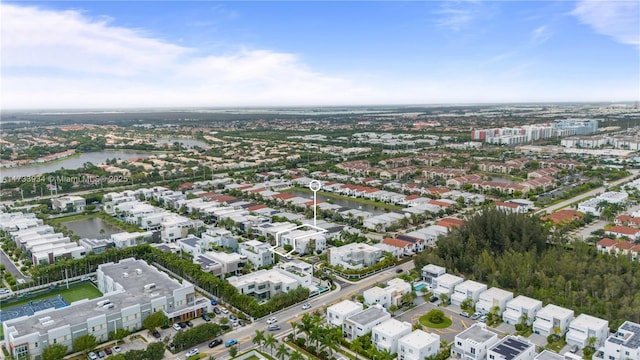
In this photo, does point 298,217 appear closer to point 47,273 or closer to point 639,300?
point 47,273

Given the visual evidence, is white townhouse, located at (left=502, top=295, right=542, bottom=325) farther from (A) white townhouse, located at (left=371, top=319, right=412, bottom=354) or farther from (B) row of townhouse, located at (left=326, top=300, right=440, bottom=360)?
(A) white townhouse, located at (left=371, top=319, right=412, bottom=354)

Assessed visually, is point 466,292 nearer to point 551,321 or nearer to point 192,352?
point 551,321

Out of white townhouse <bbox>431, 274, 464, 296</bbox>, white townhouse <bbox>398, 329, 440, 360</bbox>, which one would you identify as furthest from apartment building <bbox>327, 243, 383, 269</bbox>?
white townhouse <bbox>398, 329, 440, 360</bbox>

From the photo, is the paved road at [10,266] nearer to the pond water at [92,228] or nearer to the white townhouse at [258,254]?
the pond water at [92,228]

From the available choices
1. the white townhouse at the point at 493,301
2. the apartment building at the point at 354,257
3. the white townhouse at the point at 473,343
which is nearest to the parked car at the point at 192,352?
the white townhouse at the point at 473,343

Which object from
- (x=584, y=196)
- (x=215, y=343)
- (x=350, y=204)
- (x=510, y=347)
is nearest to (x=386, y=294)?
(x=510, y=347)

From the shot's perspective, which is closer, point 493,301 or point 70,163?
point 493,301

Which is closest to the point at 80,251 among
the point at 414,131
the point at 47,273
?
the point at 47,273
